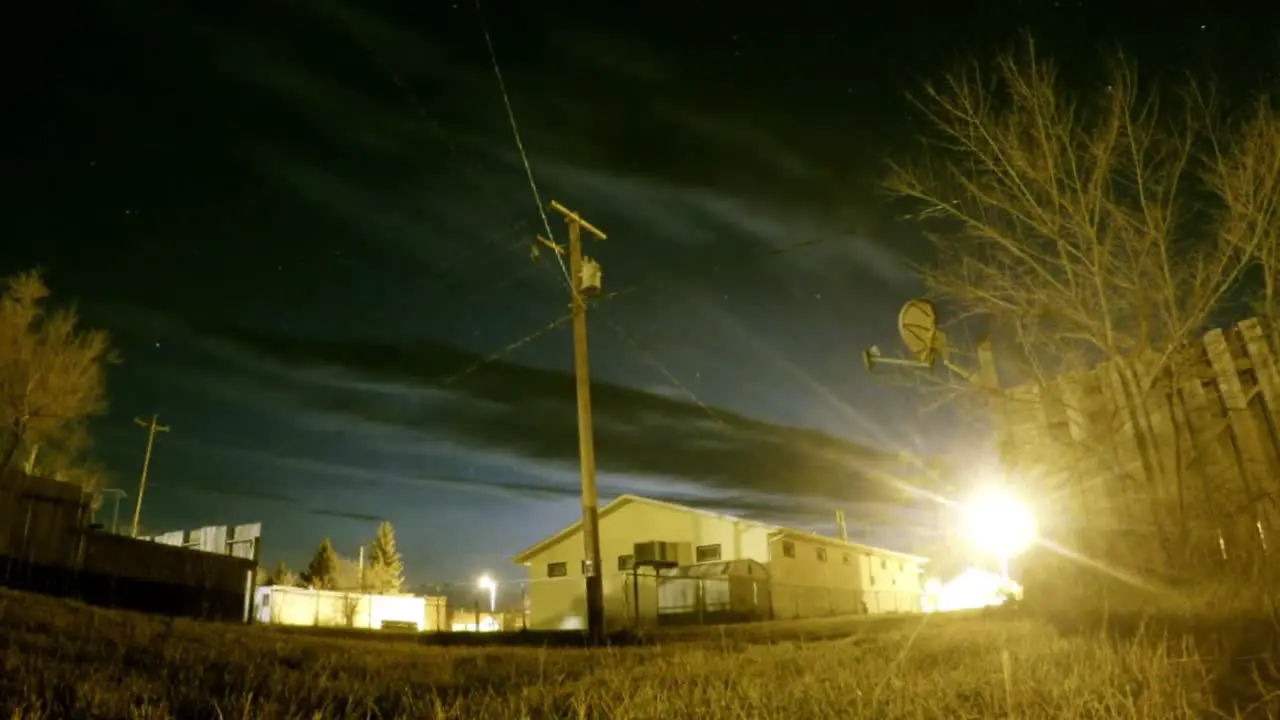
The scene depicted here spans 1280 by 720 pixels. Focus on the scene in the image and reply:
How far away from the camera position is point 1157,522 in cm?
754

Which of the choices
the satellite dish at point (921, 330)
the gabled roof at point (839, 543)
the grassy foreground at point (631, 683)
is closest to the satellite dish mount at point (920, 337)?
the satellite dish at point (921, 330)

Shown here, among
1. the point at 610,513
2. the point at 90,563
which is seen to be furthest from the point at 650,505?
the point at 90,563

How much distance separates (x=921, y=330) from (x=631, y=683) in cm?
680

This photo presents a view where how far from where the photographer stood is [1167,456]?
7.92m

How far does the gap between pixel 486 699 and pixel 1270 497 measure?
23.9 feet

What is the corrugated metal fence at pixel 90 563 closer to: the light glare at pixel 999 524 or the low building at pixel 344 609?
the low building at pixel 344 609

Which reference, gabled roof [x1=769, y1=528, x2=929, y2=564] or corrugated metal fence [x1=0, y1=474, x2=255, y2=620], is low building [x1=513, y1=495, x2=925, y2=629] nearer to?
gabled roof [x1=769, y1=528, x2=929, y2=564]

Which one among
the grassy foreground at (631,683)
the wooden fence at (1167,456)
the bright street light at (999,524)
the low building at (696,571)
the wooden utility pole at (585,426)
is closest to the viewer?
the grassy foreground at (631,683)

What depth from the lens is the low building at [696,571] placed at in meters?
28.8

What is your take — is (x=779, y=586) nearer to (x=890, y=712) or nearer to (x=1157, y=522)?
(x=1157, y=522)

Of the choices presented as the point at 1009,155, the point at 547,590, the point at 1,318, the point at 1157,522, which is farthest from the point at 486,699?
the point at 547,590

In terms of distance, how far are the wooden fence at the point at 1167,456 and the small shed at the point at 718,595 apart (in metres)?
18.5

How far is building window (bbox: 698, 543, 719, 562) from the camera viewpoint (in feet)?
104

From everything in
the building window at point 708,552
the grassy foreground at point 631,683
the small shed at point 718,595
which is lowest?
the grassy foreground at point 631,683
